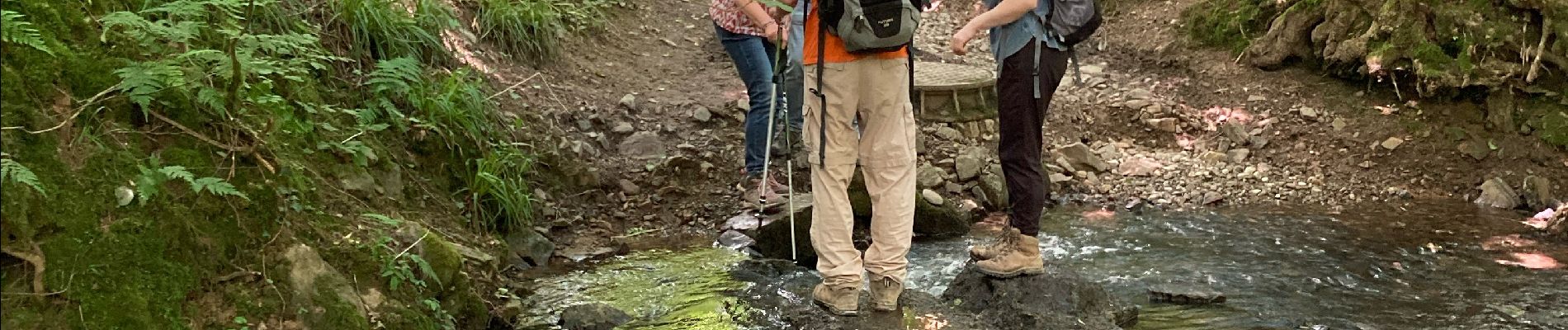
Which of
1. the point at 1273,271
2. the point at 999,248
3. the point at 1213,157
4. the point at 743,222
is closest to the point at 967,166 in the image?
the point at 743,222

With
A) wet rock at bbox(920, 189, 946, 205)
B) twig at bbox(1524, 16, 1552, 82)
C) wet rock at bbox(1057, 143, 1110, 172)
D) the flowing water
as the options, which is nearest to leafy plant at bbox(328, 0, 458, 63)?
the flowing water

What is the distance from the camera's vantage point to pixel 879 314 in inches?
175

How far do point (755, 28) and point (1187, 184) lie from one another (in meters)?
3.64

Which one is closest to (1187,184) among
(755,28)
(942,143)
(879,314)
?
(942,143)

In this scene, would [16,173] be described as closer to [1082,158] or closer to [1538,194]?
[1082,158]

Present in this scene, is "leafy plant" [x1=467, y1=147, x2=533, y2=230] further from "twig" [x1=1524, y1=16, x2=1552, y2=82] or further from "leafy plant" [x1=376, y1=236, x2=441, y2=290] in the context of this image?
"twig" [x1=1524, y1=16, x2=1552, y2=82]

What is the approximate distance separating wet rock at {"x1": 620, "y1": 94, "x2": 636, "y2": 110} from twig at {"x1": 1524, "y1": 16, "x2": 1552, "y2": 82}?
627cm

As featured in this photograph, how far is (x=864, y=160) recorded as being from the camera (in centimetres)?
429

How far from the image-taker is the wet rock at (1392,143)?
8.20 meters

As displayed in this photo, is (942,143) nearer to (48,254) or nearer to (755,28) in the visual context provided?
(755,28)

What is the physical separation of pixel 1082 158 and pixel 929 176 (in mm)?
1409

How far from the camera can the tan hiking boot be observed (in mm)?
4684

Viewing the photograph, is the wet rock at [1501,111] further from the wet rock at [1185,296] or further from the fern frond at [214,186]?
the fern frond at [214,186]

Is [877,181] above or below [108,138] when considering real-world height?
below
